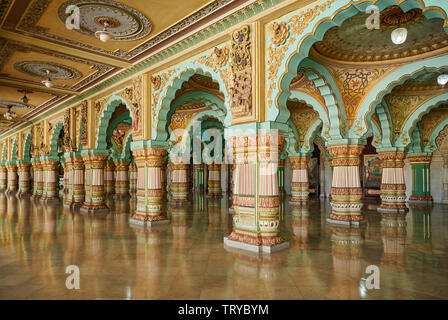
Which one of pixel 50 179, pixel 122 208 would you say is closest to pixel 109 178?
pixel 50 179

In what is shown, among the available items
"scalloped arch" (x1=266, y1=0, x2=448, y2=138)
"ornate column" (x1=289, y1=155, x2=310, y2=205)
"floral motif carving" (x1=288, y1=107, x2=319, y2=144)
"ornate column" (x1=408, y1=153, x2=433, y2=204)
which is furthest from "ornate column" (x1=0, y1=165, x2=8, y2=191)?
"ornate column" (x1=408, y1=153, x2=433, y2=204)

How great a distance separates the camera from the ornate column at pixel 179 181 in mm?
13003

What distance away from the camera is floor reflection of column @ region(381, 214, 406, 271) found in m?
4.32

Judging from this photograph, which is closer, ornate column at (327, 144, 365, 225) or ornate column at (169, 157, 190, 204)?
ornate column at (327, 144, 365, 225)

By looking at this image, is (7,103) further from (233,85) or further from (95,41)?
(233,85)

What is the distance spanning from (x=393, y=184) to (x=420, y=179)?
12.9ft

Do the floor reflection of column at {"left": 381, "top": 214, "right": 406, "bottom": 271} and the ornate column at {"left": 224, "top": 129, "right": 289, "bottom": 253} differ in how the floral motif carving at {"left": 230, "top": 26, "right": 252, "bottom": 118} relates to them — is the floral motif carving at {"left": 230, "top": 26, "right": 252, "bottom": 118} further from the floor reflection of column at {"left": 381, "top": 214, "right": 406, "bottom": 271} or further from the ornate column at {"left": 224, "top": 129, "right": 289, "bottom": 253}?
the floor reflection of column at {"left": 381, "top": 214, "right": 406, "bottom": 271}

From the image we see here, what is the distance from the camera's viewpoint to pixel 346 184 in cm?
793

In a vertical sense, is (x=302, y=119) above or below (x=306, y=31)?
below

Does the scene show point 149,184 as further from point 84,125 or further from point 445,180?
point 445,180

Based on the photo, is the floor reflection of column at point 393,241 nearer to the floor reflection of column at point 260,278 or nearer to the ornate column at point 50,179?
the floor reflection of column at point 260,278

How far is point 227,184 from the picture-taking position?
21016 mm

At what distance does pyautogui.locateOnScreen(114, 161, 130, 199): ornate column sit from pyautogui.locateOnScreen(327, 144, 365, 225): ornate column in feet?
41.6

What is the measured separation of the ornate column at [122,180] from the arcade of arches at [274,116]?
3.77 metres
